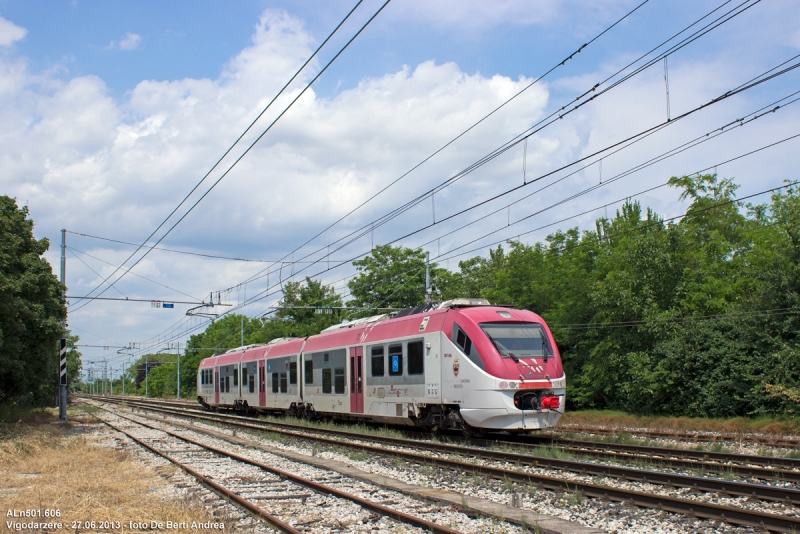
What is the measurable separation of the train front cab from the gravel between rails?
428 cm

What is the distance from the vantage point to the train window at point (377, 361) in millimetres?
20141

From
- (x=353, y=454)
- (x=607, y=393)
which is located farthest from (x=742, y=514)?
(x=607, y=393)

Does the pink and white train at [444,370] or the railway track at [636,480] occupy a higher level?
the pink and white train at [444,370]

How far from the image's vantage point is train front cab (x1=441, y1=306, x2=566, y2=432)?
15586 millimetres

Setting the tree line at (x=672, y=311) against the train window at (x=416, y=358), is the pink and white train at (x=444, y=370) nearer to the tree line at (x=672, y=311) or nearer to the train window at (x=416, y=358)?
the train window at (x=416, y=358)

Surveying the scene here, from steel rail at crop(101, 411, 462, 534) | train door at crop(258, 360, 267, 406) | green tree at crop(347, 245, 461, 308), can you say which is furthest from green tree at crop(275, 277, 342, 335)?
steel rail at crop(101, 411, 462, 534)

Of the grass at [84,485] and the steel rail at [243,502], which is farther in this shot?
the grass at [84,485]

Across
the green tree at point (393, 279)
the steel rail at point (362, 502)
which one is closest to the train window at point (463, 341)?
the steel rail at point (362, 502)

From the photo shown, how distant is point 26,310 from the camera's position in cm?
2053

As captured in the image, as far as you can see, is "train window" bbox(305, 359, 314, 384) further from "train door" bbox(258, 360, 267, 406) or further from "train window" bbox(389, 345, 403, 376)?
"train window" bbox(389, 345, 403, 376)

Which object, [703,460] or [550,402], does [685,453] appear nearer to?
[703,460]

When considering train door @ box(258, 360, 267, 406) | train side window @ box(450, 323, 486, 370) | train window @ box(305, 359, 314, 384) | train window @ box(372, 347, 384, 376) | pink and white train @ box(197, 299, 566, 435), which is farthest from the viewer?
train door @ box(258, 360, 267, 406)

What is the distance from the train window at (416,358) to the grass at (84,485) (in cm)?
713

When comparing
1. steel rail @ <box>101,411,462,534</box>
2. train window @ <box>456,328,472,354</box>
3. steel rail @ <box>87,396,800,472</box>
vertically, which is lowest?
steel rail @ <box>87,396,800,472</box>
